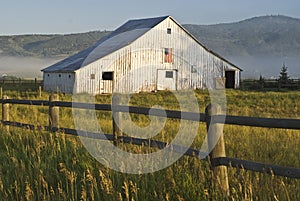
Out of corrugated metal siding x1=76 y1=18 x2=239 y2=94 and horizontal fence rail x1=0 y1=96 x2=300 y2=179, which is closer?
horizontal fence rail x1=0 y1=96 x2=300 y2=179

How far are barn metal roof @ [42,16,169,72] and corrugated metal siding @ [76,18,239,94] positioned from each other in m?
0.50

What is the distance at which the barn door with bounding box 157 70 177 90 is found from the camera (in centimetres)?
3631

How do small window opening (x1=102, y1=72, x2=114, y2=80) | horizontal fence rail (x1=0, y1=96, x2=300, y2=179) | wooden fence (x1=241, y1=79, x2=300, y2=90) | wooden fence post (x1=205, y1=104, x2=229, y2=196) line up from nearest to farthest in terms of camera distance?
horizontal fence rail (x1=0, y1=96, x2=300, y2=179)
wooden fence post (x1=205, y1=104, x2=229, y2=196)
small window opening (x1=102, y1=72, x2=114, y2=80)
wooden fence (x1=241, y1=79, x2=300, y2=90)

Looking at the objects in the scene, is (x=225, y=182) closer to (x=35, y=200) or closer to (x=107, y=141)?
(x=35, y=200)

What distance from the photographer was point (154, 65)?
3638 cm

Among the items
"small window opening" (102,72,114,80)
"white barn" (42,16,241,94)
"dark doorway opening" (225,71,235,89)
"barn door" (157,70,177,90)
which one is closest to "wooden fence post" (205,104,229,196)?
"white barn" (42,16,241,94)

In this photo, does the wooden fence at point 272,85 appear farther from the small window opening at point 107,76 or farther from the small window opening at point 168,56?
the small window opening at point 107,76

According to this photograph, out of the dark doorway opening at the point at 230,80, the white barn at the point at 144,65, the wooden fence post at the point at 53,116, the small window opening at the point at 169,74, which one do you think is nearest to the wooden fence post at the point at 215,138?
the wooden fence post at the point at 53,116

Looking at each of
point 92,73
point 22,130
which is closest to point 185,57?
point 92,73

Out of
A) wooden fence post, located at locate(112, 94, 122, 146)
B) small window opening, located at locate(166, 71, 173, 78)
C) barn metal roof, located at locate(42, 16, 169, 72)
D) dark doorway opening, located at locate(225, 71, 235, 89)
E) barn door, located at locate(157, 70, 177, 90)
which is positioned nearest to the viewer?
wooden fence post, located at locate(112, 94, 122, 146)

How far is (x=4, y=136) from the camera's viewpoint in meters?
8.46

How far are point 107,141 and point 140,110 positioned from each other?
108cm

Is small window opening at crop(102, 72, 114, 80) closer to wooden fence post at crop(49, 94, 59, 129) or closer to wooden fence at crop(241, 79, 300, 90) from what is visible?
wooden fence at crop(241, 79, 300, 90)

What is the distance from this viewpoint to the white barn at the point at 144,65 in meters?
33.5
